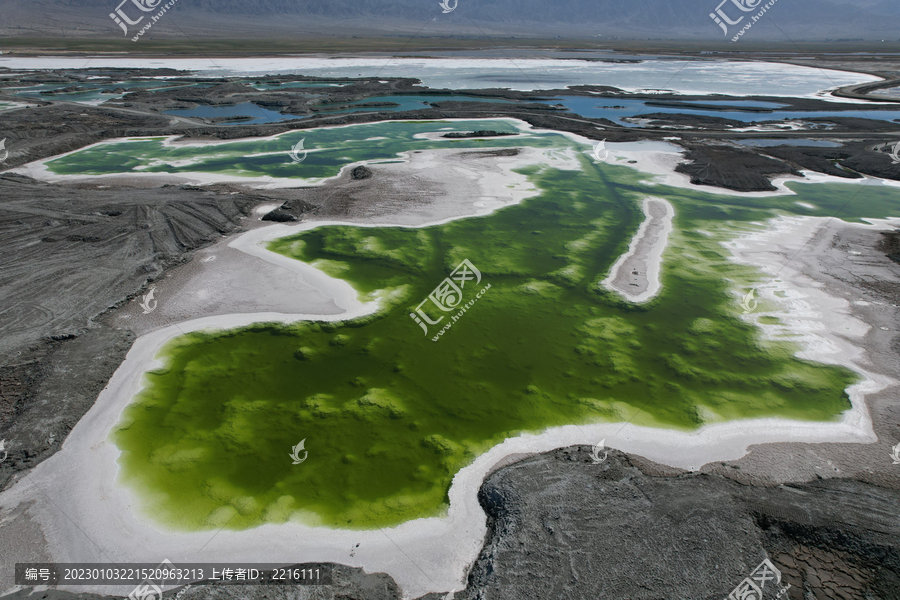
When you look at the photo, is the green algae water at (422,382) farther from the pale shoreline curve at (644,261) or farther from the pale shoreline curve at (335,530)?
the pale shoreline curve at (644,261)

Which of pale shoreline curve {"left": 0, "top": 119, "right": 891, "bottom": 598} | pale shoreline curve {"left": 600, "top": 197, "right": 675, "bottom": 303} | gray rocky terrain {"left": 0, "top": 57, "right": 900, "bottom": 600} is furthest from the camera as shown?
pale shoreline curve {"left": 600, "top": 197, "right": 675, "bottom": 303}

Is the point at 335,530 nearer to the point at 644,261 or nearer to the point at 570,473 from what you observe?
the point at 570,473

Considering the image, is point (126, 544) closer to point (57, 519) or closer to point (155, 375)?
point (57, 519)

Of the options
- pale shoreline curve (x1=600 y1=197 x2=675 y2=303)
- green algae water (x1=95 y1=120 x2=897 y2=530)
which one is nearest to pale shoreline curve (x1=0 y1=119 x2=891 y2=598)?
green algae water (x1=95 y1=120 x2=897 y2=530)

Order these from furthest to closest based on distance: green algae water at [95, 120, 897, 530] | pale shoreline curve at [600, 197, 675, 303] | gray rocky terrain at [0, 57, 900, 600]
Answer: pale shoreline curve at [600, 197, 675, 303]
green algae water at [95, 120, 897, 530]
gray rocky terrain at [0, 57, 900, 600]

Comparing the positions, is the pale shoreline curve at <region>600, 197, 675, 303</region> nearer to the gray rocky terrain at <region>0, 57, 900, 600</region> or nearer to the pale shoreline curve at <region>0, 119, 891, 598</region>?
the pale shoreline curve at <region>0, 119, 891, 598</region>
